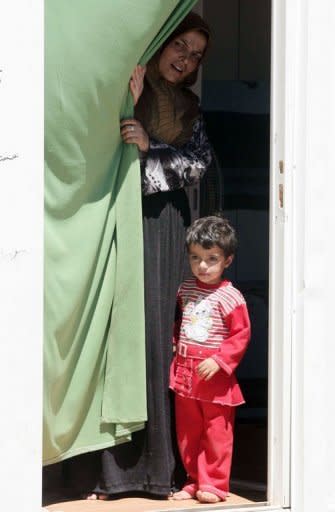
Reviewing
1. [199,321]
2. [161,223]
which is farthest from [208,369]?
[161,223]

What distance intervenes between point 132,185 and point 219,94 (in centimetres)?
165

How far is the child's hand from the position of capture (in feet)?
15.7

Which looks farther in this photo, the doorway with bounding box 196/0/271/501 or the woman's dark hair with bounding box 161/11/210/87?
the doorway with bounding box 196/0/271/501

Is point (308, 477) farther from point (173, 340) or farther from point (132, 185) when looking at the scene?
point (132, 185)

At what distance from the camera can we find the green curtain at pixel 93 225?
173 inches

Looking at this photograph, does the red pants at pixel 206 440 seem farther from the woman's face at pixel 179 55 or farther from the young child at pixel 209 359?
the woman's face at pixel 179 55

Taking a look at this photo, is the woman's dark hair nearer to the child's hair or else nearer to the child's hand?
the child's hair

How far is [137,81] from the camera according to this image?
466 cm

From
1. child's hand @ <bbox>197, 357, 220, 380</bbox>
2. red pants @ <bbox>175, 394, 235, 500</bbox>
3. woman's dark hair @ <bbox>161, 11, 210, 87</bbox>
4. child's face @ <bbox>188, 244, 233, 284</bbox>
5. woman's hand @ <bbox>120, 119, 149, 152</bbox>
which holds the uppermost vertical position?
woman's dark hair @ <bbox>161, 11, 210, 87</bbox>

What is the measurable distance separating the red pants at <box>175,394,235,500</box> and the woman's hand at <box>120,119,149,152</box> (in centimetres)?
92

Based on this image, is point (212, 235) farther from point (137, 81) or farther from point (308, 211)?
point (137, 81)
